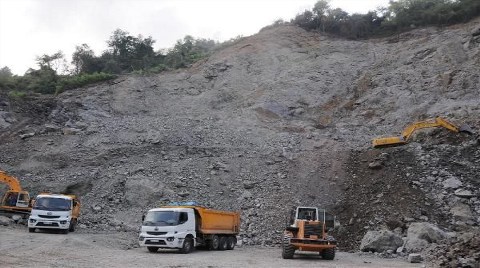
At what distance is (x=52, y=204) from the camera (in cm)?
2017

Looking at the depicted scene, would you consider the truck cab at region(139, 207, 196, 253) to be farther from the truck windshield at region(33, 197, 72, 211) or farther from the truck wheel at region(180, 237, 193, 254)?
the truck windshield at region(33, 197, 72, 211)

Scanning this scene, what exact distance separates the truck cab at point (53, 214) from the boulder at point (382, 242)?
11.4 meters

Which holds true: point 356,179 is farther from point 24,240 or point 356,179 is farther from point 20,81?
point 20,81

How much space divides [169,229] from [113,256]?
2.71m

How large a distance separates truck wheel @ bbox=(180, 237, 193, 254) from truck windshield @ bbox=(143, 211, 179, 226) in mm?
679

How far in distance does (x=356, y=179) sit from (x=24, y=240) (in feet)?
45.5

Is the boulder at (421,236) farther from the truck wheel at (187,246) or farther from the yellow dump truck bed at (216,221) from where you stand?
the truck wheel at (187,246)

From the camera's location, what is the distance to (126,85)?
35.3 metres

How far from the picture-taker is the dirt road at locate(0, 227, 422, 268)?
12.5m

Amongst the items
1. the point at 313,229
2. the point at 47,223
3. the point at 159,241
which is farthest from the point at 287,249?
the point at 47,223

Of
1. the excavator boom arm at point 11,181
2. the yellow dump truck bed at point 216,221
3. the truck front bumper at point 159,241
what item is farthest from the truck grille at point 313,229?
the excavator boom arm at point 11,181

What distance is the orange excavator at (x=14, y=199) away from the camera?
22073 mm

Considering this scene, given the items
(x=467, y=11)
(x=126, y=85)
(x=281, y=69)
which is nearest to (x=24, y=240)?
(x=126, y=85)

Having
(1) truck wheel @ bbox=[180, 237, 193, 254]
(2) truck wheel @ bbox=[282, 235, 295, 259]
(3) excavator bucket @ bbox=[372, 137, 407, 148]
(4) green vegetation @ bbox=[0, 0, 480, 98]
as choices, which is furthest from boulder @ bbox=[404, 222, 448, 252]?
(4) green vegetation @ bbox=[0, 0, 480, 98]
